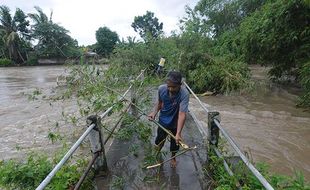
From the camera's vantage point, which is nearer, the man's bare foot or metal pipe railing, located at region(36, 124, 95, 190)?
metal pipe railing, located at region(36, 124, 95, 190)

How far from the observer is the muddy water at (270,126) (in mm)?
7549

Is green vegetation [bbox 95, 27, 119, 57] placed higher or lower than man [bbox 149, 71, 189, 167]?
higher

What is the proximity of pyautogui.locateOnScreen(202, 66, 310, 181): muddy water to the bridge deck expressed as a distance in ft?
3.28

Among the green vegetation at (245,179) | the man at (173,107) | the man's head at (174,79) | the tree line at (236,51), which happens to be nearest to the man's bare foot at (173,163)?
the man at (173,107)

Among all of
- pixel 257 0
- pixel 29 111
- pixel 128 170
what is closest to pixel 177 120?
pixel 128 170

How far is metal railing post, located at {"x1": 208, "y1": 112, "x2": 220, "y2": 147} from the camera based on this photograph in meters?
4.60

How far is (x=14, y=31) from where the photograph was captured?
5031 centimetres

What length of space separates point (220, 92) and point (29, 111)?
29.5ft

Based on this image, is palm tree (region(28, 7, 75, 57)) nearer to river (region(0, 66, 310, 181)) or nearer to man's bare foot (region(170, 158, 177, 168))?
river (region(0, 66, 310, 181))

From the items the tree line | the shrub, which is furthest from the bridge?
the shrub

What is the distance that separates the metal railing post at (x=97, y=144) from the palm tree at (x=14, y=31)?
1943 inches

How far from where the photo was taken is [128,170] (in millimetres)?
4934

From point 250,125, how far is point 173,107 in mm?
6292

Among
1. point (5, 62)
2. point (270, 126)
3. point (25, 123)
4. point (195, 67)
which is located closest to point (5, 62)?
point (5, 62)
